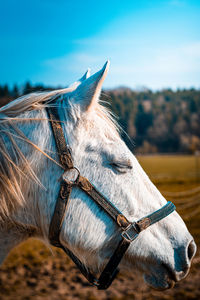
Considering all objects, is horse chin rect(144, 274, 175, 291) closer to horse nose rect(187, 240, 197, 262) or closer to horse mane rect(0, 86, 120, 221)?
horse nose rect(187, 240, 197, 262)

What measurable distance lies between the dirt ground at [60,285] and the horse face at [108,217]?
3067 millimetres

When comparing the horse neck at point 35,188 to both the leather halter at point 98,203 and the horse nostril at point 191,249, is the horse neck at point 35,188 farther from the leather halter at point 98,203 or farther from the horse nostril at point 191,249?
the horse nostril at point 191,249

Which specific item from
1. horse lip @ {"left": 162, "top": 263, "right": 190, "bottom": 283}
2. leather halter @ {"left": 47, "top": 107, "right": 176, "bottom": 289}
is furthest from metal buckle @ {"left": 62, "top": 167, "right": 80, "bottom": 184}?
horse lip @ {"left": 162, "top": 263, "right": 190, "bottom": 283}

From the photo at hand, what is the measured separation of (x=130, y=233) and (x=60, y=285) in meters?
4.00

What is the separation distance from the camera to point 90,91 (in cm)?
150

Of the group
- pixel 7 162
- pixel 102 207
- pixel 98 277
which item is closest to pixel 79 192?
pixel 102 207

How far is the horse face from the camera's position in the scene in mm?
1444

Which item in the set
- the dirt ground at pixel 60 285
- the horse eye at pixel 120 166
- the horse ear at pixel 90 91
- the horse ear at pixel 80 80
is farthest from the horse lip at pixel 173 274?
the dirt ground at pixel 60 285

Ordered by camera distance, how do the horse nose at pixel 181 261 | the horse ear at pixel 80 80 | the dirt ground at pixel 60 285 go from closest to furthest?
the horse nose at pixel 181 261
the horse ear at pixel 80 80
the dirt ground at pixel 60 285

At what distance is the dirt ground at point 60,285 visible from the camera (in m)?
4.17

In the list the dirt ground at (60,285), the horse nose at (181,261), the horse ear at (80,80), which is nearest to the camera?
the horse nose at (181,261)

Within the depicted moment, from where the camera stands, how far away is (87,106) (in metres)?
1.54

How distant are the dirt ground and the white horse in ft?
10.2

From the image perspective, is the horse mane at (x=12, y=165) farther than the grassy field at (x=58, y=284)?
No
